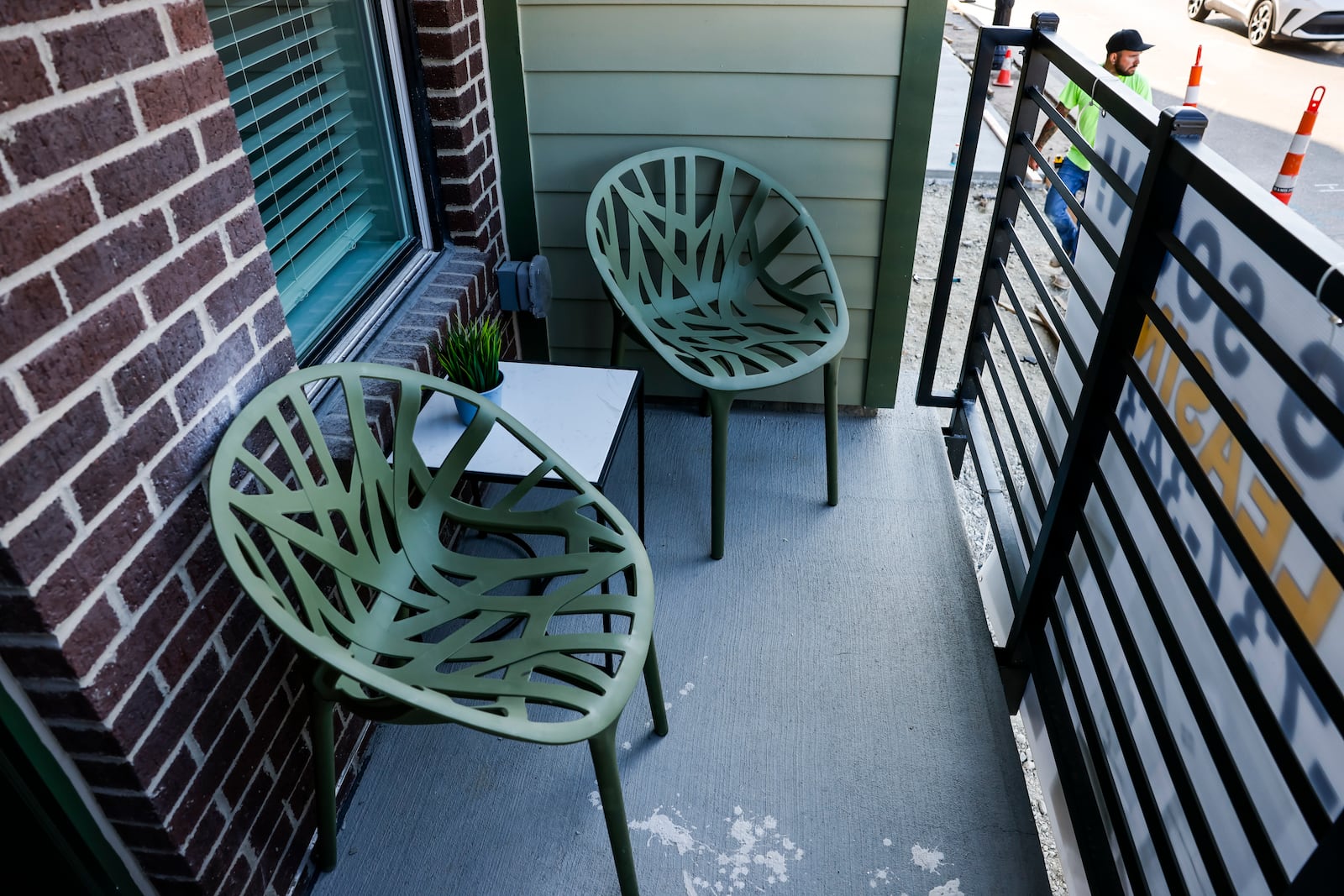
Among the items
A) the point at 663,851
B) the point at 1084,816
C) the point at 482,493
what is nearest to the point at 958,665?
the point at 1084,816

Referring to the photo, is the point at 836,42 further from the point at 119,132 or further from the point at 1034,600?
the point at 119,132

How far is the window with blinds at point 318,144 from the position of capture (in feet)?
5.65

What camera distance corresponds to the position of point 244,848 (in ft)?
4.75

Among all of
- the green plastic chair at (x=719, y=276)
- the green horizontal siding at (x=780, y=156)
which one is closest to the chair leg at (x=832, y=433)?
the green plastic chair at (x=719, y=276)

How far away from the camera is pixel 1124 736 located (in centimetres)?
149

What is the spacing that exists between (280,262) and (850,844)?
1574 mm

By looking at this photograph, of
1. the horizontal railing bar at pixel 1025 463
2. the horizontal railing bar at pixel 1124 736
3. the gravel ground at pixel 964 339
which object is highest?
the horizontal railing bar at pixel 1025 463

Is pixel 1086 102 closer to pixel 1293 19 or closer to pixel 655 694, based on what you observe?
pixel 655 694

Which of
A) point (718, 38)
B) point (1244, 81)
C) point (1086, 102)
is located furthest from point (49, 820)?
point (1244, 81)

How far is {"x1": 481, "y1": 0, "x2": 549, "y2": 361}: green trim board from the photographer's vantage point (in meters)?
2.44

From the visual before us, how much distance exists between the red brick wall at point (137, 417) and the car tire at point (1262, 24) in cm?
924

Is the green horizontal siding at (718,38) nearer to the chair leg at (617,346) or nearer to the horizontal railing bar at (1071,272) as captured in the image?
the horizontal railing bar at (1071,272)

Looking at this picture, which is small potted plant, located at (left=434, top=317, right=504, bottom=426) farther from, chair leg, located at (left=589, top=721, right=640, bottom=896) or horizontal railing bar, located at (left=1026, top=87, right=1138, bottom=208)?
horizontal railing bar, located at (left=1026, top=87, right=1138, bottom=208)

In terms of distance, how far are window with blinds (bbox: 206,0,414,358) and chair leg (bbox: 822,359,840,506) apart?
3.65 ft
